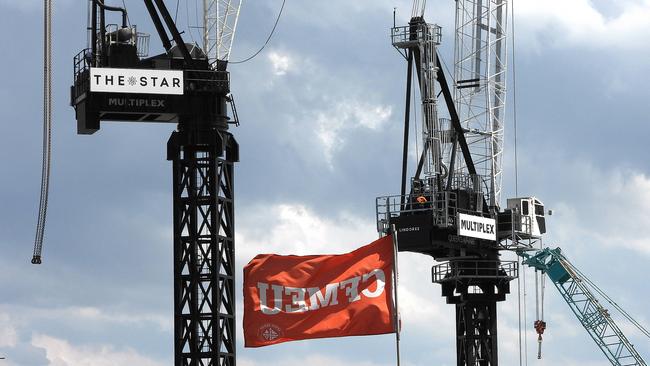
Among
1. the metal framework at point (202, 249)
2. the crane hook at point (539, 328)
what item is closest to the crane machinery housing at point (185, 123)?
the metal framework at point (202, 249)

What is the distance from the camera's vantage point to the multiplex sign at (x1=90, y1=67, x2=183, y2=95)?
114938mm

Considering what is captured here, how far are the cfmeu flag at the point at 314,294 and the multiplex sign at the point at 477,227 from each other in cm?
7504

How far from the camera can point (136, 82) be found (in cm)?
11500

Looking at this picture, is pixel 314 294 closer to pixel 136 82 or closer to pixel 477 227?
pixel 136 82

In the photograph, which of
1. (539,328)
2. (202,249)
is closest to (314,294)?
(202,249)

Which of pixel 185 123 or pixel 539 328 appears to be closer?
pixel 185 123

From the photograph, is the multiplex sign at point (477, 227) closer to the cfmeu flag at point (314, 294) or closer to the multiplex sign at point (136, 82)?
the multiplex sign at point (136, 82)

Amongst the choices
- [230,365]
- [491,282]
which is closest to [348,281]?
[230,365]

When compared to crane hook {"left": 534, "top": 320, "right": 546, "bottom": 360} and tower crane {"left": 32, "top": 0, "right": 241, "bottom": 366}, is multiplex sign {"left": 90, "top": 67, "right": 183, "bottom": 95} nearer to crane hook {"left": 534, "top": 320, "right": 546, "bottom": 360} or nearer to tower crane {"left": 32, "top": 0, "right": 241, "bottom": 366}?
tower crane {"left": 32, "top": 0, "right": 241, "bottom": 366}

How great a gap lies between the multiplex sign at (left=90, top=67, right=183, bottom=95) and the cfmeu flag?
43.8 m

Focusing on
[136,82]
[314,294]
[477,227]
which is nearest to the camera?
[314,294]

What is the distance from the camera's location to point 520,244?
15600 cm

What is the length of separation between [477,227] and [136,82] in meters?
43.8

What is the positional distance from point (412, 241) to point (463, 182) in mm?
8452
